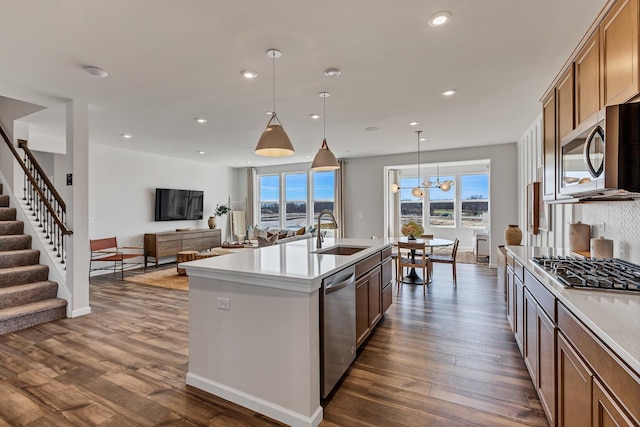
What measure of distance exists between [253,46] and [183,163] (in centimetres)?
651

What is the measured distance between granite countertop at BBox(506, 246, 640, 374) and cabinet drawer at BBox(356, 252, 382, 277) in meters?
1.33

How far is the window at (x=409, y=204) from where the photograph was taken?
Answer: 406 inches

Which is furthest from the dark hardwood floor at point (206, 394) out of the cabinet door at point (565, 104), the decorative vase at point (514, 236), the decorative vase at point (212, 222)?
the decorative vase at point (212, 222)

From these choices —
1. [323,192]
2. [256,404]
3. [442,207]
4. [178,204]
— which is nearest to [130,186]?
[178,204]

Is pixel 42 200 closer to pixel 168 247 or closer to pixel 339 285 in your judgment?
pixel 168 247

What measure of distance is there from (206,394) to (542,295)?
2.36m

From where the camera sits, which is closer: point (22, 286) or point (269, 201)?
point (22, 286)

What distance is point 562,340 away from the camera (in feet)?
5.04

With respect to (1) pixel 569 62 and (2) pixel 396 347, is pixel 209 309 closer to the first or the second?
Answer: (2) pixel 396 347

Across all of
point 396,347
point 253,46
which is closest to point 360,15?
point 253,46

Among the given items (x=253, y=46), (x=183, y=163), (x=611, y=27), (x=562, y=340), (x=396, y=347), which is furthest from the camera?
(x=183, y=163)

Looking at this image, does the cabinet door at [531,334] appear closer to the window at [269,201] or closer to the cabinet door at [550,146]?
the cabinet door at [550,146]

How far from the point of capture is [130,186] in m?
7.00

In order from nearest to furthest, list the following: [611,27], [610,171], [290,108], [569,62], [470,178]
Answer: [610,171]
[611,27]
[569,62]
[290,108]
[470,178]
